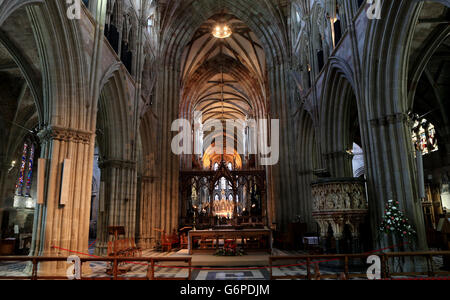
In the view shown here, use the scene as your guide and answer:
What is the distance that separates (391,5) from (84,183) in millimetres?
10029

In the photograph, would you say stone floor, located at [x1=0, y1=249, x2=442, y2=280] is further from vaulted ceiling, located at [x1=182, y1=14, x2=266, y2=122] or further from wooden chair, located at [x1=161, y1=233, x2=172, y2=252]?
A: vaulted ceiling, located at [x1=182, y1=14, x2=266, y2=122]

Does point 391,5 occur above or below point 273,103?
below

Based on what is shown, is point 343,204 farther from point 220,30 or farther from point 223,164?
point 220,30

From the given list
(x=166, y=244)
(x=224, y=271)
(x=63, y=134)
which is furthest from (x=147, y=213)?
(x=224, y=271)

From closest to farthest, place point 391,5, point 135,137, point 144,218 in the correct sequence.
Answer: point 391,5 → point 135,137 → point 144,218

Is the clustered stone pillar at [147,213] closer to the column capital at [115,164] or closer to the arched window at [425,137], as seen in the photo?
the column capital at [115,164]

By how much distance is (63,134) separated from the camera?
30.0 ft

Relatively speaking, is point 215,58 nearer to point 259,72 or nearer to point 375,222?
point 259,72

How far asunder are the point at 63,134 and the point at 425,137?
20.0 m

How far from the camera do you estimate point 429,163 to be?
18938 millimetres

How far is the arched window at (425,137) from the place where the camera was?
18.8 m

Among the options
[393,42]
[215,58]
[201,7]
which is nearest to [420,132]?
[393,42]

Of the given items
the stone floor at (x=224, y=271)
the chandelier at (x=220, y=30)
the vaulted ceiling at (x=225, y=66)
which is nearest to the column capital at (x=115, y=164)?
the stone floor at (x=224, y=271)

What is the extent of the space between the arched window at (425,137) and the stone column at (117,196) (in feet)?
53.7
